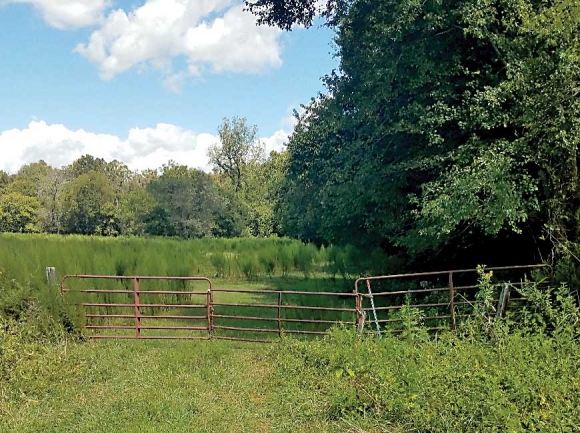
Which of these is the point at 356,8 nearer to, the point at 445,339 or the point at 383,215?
the point at 383,215

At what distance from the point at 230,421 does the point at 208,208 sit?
3125cm

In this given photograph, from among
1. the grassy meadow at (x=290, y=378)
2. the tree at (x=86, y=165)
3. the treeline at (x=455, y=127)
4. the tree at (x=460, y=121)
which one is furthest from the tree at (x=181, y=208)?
the tree at (x=86, y=165)

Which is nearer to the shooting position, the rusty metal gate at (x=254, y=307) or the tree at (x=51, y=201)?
the rusty metal gate at (x=254, y=307)

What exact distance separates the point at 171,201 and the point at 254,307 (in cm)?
2556

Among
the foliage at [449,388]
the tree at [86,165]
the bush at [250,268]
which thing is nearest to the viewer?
the foliage at [449,388]

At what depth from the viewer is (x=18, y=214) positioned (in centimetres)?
4584

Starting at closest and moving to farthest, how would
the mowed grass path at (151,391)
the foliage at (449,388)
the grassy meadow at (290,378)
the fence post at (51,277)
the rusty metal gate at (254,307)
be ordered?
the foliage at (449,388)
the grassy meadow at (290,378)
the mowed grass path at (151,391)
the rusty metal gate at (254,307)
the fence post at (51,277)

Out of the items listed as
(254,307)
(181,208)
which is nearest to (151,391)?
(254,307)

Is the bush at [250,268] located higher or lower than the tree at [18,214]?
lower

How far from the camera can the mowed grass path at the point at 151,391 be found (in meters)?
4.78

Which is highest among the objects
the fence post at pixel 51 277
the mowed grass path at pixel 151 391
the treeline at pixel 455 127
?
the treeline at pixel 455 127

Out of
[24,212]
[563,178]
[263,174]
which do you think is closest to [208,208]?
[263,174]

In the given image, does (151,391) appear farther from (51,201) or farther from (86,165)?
(86,165)

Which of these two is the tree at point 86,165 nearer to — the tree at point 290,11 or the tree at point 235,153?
the tree at point 235,153
